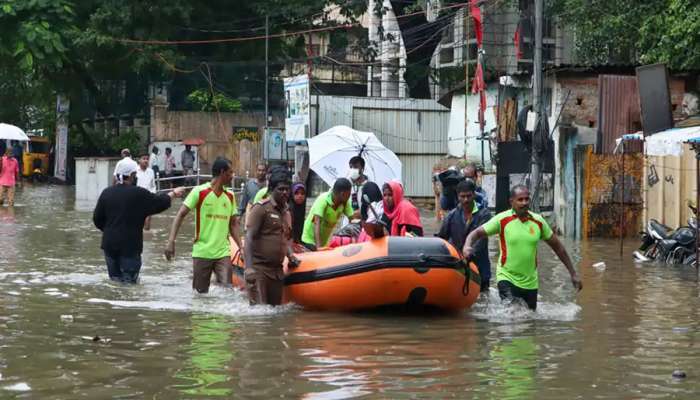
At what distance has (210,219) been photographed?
40.1 feet

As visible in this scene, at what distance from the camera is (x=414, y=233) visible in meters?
12.5

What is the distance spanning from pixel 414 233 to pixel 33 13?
66.2 feet

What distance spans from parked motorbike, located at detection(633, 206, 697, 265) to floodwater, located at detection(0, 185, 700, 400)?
7.16 ft

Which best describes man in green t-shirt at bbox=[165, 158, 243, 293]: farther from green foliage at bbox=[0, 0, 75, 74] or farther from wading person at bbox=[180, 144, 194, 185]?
wading person at bbox=[180, 144, 194, 185]

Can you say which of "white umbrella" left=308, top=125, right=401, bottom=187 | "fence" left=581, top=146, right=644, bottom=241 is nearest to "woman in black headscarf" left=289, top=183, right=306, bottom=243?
"white umbrella" left=308, top=125, right=401, bottom=187

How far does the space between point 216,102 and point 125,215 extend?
3080 centimetres

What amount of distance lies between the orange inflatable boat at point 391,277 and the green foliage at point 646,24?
1190 cm

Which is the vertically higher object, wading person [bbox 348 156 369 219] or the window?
the window

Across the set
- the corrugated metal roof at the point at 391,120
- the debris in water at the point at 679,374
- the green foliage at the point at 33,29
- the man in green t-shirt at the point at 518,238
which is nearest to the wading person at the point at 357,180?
the man in green t-shirt at the point at 518,238

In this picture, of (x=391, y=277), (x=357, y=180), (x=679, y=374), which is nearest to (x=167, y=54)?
(x=357, y=180)

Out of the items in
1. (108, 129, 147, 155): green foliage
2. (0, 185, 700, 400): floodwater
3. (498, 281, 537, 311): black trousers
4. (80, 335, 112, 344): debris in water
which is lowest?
(0, 185, 700, 400): floodwater

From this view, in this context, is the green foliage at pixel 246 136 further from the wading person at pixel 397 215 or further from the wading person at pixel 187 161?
the wading person at pixel 397 215

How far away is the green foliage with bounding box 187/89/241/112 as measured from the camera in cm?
4403

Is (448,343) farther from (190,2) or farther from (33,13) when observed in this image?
(190,2)
